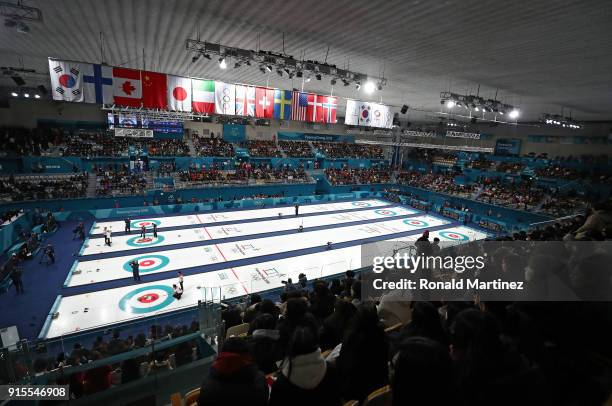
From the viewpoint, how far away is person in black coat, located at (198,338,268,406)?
82.5 inches

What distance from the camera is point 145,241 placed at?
18531 millimetres

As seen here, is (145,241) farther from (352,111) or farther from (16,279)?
(352,111)

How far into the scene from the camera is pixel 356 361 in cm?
279

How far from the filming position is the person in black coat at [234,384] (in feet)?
6.88

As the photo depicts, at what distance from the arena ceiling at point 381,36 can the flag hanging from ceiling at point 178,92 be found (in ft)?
4.51

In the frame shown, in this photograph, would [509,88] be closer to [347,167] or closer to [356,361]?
[356,361]

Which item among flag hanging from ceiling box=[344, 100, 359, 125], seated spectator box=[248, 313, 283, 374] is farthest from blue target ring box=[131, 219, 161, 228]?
seated spectator box=[248, 313, 283, 374]

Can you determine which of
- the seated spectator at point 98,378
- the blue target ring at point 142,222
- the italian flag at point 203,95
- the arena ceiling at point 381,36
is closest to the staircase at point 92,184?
the blue target ring at point 142,222

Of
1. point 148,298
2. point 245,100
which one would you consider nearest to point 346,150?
point 245,100

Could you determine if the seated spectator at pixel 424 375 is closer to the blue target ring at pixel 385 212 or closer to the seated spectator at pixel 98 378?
the seated spectator at pixel 98 378

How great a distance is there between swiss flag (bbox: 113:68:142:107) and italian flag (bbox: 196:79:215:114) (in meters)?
1.95

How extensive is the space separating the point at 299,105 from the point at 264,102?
5.61ft

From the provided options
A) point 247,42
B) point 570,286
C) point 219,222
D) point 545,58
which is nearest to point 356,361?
point 570,286

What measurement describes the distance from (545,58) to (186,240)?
19.0 metres
